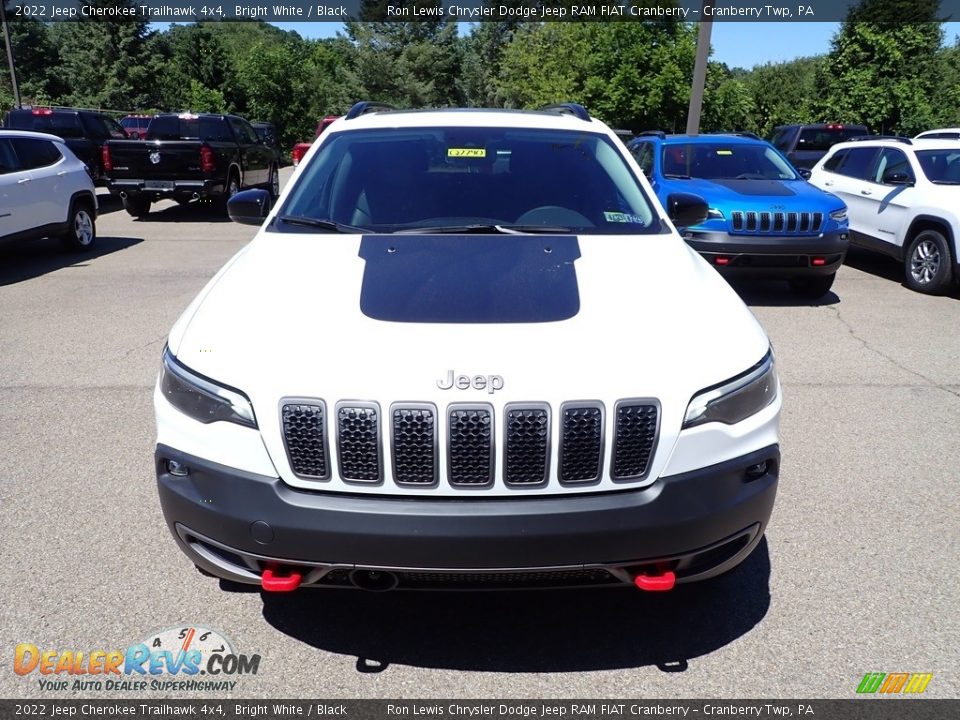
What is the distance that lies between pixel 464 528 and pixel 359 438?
0.40m

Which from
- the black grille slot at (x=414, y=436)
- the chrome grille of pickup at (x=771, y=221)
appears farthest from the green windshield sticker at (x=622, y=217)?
the chrome grille of pickup at (x=771, y=221)

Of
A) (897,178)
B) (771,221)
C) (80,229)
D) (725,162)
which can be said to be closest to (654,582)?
(771,221)

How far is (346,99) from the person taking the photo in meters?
57.1

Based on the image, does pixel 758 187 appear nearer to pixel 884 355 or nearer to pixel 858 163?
pixel 884 355

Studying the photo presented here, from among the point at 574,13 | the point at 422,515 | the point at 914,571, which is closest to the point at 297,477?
the point at 422,515

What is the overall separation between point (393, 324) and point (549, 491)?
0.74 m

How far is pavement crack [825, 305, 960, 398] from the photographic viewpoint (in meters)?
5.92

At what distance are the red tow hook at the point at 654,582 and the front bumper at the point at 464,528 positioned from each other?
3cm

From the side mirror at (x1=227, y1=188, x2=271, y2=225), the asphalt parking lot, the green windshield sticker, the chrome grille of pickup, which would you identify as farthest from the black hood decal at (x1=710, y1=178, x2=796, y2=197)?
the side mirror at (x1=227, y1=188, x2=271, y2=225)

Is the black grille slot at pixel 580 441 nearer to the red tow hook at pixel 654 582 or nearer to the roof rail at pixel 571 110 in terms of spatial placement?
the red tow hook at pixel 654 582

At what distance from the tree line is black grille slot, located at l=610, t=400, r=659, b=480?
27751 millimetres

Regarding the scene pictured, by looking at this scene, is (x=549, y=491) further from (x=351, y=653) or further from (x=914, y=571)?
(x=914, y=571)

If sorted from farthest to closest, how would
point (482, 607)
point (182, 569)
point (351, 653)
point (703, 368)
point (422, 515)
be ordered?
point (182, 569)
point (482, 607)
point (351, 653)
point (703, 368)
point (422, 515)

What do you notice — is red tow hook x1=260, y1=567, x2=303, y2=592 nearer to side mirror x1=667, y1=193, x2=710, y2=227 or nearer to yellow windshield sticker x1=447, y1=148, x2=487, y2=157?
yellow windshield sticker x1=447, y1=148, x2=487, y2=157
